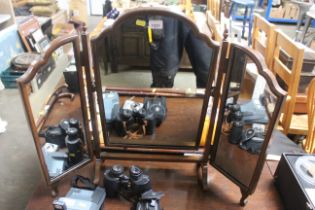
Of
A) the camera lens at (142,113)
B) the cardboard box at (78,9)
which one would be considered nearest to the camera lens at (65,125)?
the camera lens at (142,113)

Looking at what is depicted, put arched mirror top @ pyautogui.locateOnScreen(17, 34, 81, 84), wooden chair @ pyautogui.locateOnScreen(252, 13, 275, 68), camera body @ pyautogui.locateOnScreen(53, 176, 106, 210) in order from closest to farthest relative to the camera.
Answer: arched mirror top @ pyautogui.locateOnScreen(17, 34, 81, 84), camera body @ pyautogui.locateOnScreen(53, 176, 106, 210), wooden chair @ pyautogui.locateOnScreen(252, 13, 275, 68)

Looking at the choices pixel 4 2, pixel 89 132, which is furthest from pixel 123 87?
pixel 4 2

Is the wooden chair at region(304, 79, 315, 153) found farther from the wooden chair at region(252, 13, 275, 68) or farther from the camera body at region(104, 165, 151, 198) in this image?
the camera body at region(104, 165, 151, 198)

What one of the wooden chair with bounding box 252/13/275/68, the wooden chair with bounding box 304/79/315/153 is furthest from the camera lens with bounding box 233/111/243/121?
the wooden chair with bounding box 252/13/275/68

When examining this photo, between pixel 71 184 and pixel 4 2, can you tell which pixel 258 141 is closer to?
pixel 71 184

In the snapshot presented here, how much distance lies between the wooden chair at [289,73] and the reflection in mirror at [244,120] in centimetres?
65

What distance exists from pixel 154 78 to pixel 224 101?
0.27m

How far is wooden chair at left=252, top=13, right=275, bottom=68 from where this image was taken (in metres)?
1.54

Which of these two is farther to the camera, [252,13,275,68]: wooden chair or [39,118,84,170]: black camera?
[252,13,275,68]: wooden chair

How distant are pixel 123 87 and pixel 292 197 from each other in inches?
26.0

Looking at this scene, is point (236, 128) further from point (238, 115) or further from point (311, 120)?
point (311, 120)

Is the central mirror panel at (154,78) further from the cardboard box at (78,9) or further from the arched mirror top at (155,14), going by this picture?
the cardboard box at (78,9)

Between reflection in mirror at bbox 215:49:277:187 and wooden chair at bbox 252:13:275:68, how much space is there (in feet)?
3.04

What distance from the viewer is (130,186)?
737 millimetres
